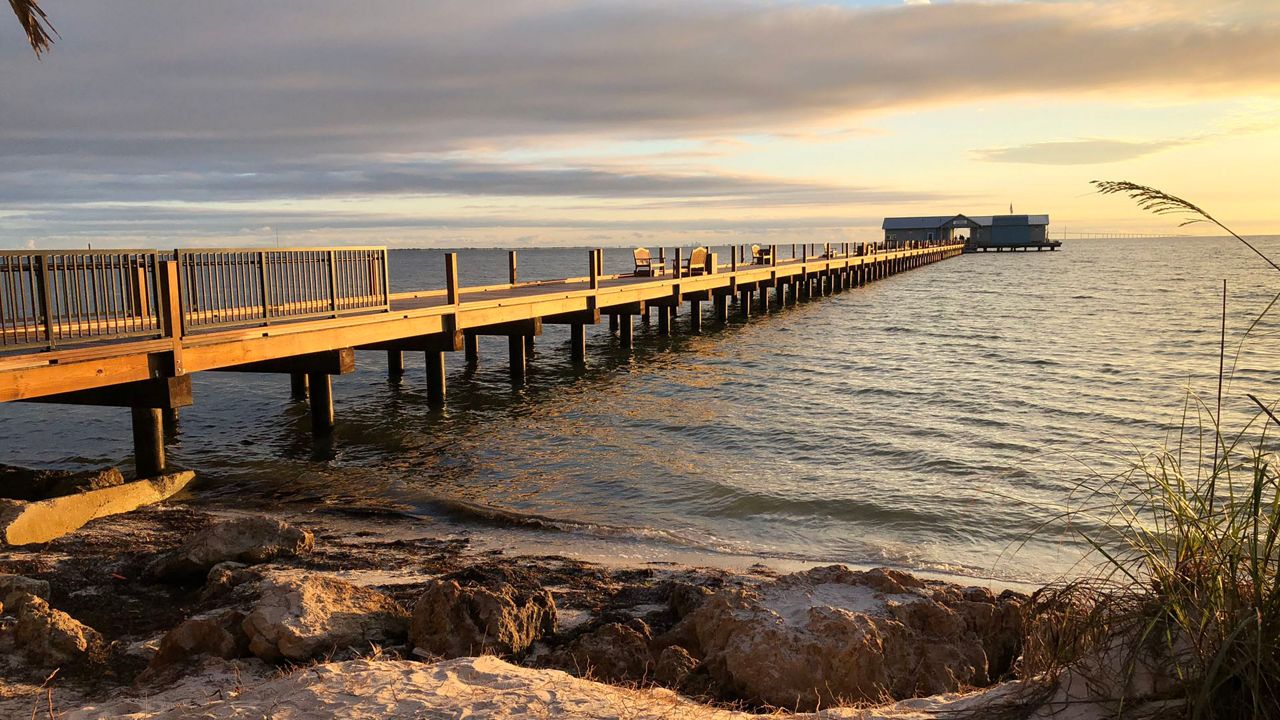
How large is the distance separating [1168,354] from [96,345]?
27.0 metres

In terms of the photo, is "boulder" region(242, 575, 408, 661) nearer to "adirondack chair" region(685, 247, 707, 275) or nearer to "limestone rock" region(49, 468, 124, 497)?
"limestone rock" region(49, 468, 124, 497)

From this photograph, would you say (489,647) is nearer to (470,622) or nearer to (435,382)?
(470,622)

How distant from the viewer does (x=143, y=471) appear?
1177 centimetres

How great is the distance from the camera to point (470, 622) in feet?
18.3

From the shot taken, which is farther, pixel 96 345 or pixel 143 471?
pixel 143 471

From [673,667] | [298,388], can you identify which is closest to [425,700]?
[673,667]

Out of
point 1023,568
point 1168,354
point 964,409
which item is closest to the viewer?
point 1023,568

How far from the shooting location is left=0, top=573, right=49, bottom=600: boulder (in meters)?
6.25

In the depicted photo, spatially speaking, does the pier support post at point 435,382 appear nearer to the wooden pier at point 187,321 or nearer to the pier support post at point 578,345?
the wooden pier at point 187,321

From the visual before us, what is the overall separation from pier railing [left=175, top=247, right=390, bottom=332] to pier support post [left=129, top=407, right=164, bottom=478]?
1402mm

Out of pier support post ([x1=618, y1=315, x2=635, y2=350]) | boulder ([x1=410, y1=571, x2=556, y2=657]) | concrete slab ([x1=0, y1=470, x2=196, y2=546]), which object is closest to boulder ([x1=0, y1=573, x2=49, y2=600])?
concrete slab ([x1=0, y1=470, x2=196, y2=546])

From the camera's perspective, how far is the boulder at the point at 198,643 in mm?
5289

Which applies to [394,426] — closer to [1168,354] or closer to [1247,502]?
[1247,502]

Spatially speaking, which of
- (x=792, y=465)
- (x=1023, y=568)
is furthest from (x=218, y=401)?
(x=1023, y=568)
